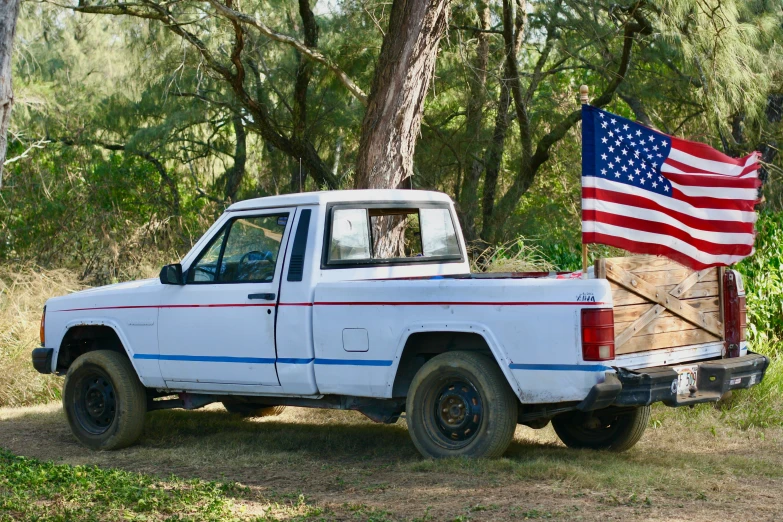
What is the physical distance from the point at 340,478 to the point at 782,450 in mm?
3550

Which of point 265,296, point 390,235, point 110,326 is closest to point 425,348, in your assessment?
point 265,296

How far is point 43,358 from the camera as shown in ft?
27.9

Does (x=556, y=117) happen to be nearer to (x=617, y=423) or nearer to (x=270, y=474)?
(x=617, y=423)

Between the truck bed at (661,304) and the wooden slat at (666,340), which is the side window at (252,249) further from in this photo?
the wooden slat at (666,340)

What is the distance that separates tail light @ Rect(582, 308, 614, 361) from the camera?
5992 millimetres

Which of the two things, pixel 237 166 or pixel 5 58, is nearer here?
pixel 5 58

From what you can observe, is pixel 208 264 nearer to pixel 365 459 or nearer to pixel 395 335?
pixel 395 335

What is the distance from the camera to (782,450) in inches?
302

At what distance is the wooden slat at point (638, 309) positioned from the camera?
630cm

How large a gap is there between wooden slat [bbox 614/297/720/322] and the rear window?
81.3 inches

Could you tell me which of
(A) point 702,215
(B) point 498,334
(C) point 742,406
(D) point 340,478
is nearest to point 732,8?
(C) point 742,406

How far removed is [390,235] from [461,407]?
3110mm

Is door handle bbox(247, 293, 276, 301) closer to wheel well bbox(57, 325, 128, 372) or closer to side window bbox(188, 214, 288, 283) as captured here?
side window bbox(188, 214, 288, 283)

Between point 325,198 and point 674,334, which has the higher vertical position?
point 325,198
